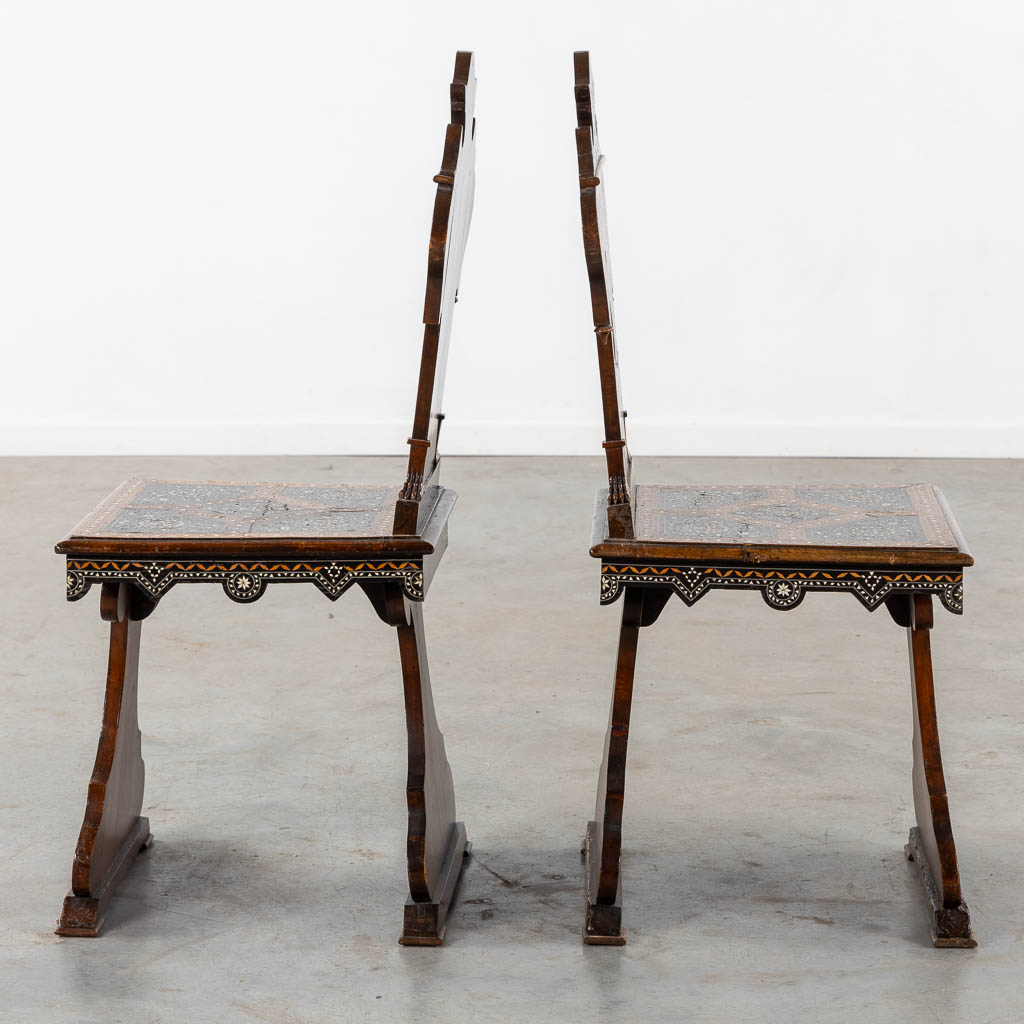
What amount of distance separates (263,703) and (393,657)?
493 mm

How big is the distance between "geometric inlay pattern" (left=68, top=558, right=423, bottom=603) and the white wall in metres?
4.65

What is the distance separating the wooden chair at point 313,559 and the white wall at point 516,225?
14.1 feet

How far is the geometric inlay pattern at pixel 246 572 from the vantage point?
2619mm

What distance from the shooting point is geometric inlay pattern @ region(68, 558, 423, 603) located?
2.62m

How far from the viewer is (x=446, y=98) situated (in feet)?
23.4

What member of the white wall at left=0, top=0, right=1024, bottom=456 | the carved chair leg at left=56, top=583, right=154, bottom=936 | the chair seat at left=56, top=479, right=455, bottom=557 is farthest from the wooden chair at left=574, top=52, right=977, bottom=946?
the white wall at left=0, top=0, right=1024, bottom=456

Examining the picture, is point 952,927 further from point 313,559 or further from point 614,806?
point 313,559

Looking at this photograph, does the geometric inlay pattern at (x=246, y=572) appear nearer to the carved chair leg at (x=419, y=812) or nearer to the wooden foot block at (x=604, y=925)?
the carved chair leg at (x=419, y=812)

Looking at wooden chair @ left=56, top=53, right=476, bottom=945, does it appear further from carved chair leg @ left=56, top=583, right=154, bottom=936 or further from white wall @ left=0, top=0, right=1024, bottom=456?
white wall @ left=0, top=0, right=1024, bottom=456

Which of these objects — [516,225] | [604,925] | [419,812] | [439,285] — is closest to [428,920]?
[419,812]

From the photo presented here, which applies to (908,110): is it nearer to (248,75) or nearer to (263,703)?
(248,75)

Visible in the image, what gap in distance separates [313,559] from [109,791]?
65 cm

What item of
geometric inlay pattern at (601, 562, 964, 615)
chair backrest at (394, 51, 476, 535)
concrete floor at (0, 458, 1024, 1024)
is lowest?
concrete floor at (0, 458, 1024, 1024)

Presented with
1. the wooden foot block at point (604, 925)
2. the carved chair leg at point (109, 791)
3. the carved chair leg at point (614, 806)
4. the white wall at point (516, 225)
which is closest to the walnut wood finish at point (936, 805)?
the carved chair leg at point (614, 806)
